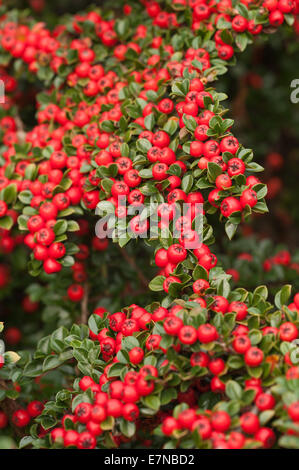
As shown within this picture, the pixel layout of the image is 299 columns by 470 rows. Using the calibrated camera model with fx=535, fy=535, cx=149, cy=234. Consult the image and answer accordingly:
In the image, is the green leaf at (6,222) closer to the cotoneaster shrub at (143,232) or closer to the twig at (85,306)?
the cotoneaster shrub at (143,232)

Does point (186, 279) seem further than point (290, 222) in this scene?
No

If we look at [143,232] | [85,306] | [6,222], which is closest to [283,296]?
[143,232]

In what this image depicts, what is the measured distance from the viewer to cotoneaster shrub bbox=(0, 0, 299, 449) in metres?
2.25

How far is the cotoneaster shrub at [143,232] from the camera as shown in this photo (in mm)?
2246

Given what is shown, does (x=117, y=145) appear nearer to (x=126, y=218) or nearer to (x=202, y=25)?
(x=126, y=218)

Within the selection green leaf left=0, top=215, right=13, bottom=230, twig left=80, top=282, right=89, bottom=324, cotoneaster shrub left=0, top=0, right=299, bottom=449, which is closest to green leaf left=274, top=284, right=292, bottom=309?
cotoneaster shrub left=0, top=0, right=299, bottom=449

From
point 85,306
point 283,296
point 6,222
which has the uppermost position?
point 6,222

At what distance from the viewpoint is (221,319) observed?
2307 mm

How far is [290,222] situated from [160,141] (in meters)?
2.77

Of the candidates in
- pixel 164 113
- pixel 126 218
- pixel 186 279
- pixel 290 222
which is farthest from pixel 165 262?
pixel 290 222

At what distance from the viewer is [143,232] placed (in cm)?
269

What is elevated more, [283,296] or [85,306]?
[283,296]

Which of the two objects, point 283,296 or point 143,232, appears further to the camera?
point 143,232

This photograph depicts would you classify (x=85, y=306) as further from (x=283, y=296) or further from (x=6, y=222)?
(x=283, y=296)
